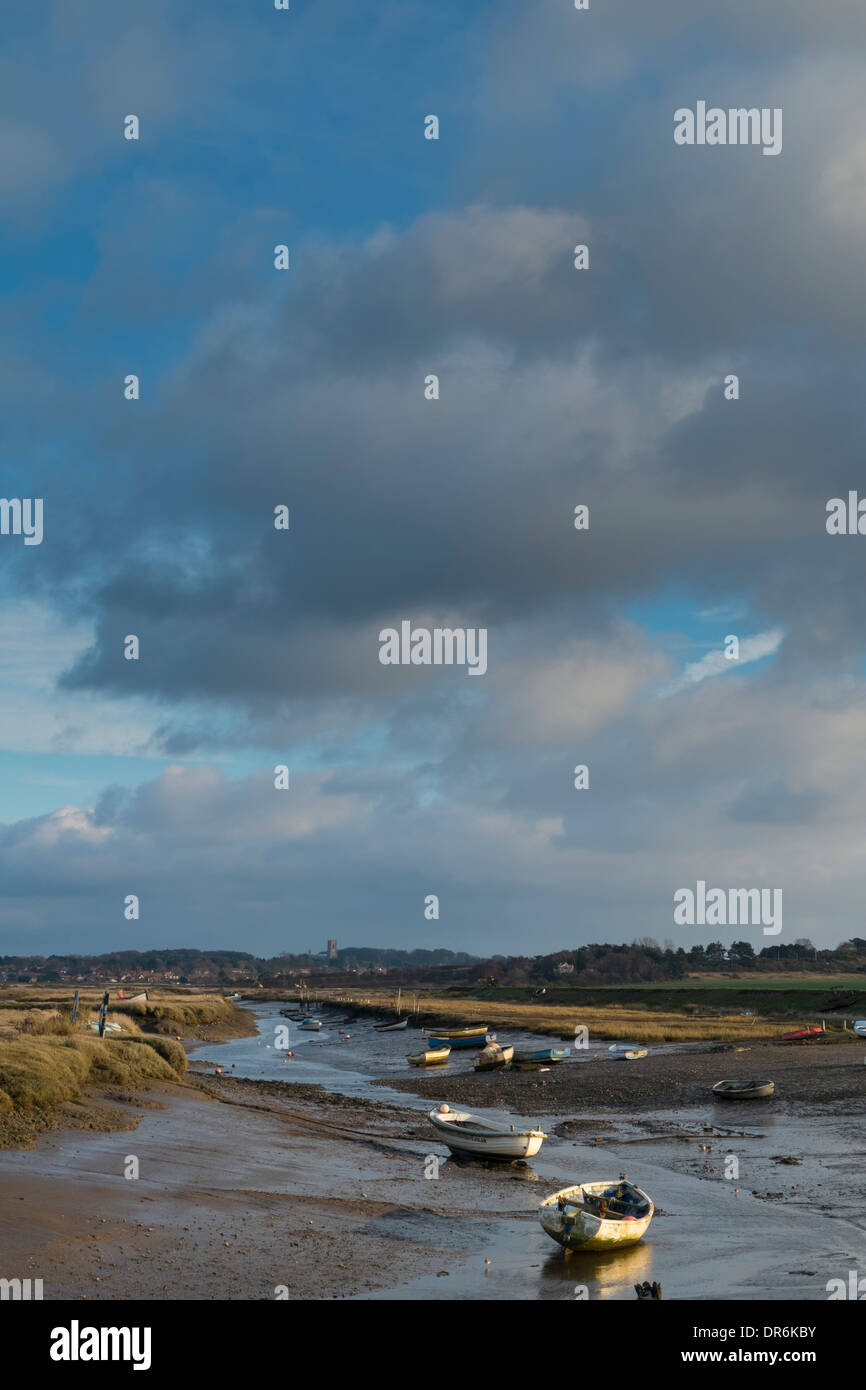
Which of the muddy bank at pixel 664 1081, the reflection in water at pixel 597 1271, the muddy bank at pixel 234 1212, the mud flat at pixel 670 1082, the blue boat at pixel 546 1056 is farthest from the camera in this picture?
the blue boat at pixel 546 1056

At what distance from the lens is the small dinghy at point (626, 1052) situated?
6266 cm

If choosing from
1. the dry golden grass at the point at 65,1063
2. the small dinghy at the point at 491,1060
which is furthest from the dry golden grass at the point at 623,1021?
the dry golden grass at the point at 65,1063

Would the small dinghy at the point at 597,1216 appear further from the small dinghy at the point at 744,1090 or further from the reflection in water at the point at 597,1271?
the small dinghy at the point at 744,1090

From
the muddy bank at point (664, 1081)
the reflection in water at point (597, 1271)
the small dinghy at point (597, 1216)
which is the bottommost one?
the muddy bank at point (664, 1081)

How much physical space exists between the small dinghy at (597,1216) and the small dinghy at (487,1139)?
24.2 feet

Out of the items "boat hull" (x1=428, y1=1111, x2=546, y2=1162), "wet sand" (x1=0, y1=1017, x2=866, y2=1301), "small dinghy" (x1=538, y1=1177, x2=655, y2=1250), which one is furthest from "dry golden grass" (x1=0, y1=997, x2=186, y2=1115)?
"small dinghy" (x1=538, y1=1177, x2=655, y2=1250)

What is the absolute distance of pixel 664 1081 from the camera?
51500 mm

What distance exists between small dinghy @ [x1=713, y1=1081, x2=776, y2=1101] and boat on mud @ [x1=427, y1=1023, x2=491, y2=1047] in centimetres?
3394

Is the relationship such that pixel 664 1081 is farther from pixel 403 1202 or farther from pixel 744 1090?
pixel 403 1202

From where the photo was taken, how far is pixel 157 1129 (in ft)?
101

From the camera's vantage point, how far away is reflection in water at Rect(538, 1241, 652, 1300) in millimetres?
18969

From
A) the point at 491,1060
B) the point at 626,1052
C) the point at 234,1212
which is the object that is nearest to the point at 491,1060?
the point at 491,1060
